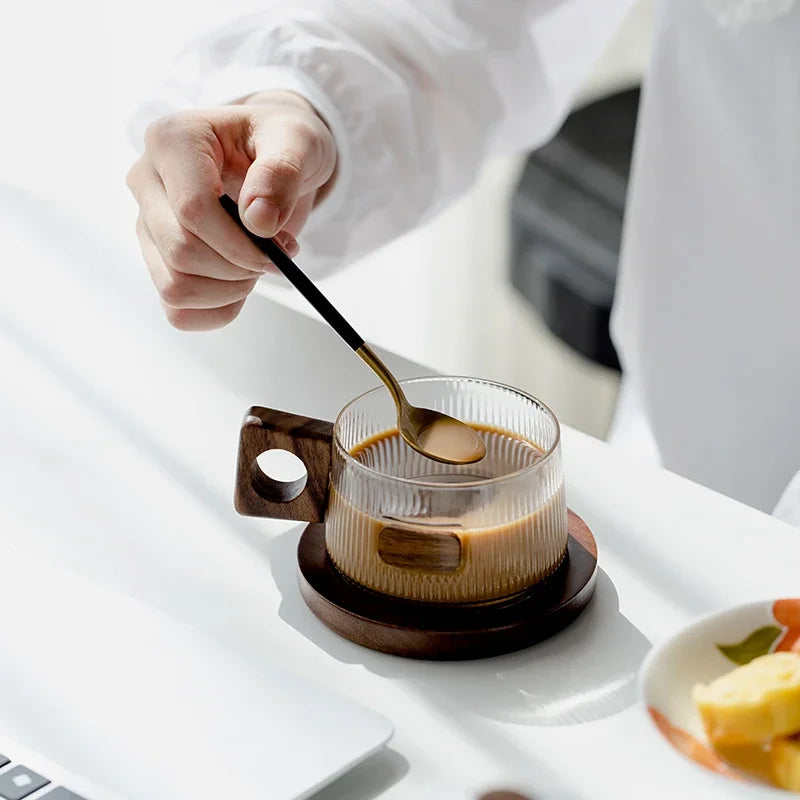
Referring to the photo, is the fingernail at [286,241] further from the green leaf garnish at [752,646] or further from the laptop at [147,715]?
the green leaf garnish at [752,646]

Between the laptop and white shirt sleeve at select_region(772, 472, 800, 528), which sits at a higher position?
the laptop

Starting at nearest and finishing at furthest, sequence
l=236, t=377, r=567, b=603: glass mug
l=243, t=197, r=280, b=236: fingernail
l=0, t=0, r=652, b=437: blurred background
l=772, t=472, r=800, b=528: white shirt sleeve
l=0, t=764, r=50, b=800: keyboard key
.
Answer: l=0, t=764, r=50, b=800: keyboard key < l=236, t=377, r=567, b=603: glass mug < l=243, t=197, r=280, b=236: fingernail < l=772, t=472, r=800, b=528: white shirt sleeve < l=0, t=0, r=652, b=437: blurred background

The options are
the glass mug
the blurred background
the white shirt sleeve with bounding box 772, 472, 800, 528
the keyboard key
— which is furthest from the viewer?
the blurred background

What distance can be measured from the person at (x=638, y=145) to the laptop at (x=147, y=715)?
10.2 inches

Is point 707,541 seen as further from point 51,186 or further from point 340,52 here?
point 51,186

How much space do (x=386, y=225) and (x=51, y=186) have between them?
826 millimetres

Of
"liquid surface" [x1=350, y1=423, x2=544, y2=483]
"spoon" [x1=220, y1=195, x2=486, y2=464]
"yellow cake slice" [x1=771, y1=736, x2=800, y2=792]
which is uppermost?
"spoon" [x1=220, y1=195, x2=486, y2=464]

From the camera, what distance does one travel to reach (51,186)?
5.50 feet

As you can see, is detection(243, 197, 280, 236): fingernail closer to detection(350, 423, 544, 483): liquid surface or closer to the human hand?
the human hand

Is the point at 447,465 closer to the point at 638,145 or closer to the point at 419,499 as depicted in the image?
the point at 419,499

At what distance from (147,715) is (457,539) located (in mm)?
145

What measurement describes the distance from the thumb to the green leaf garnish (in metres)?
0.30

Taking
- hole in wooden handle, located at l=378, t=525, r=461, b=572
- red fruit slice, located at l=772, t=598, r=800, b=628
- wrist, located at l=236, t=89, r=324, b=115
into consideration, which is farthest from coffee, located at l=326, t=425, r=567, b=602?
wrist, located at l=236, t=89, r=324, b=115

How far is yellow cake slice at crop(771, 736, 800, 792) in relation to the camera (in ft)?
1.51
